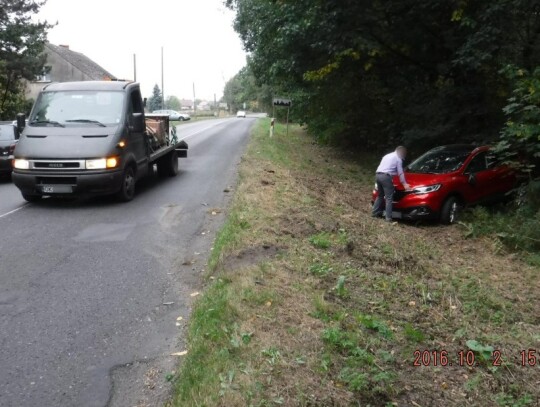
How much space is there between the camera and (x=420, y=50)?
15.8 metres

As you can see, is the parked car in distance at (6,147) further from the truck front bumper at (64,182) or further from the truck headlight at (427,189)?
the truck headlight at (427,189)

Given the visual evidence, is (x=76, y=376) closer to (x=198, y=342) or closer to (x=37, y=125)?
(x=198, y=342)

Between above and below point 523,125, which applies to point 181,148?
below

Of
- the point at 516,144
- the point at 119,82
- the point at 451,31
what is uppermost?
the point at 451,31

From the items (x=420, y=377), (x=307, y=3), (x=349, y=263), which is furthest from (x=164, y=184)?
(x=420, y=377)

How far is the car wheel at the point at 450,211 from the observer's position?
10191mm

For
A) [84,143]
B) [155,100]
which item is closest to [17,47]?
[84,143]

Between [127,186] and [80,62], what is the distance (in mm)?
52860

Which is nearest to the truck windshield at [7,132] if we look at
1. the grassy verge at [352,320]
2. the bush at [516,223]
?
the grassy verge at [352,320]

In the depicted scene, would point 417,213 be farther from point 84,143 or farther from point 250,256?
point 84,143

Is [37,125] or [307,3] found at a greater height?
[307,3]

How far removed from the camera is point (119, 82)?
36.2 feet

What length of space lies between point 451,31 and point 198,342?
42.1ft

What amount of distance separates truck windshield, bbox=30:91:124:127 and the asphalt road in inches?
63.6
